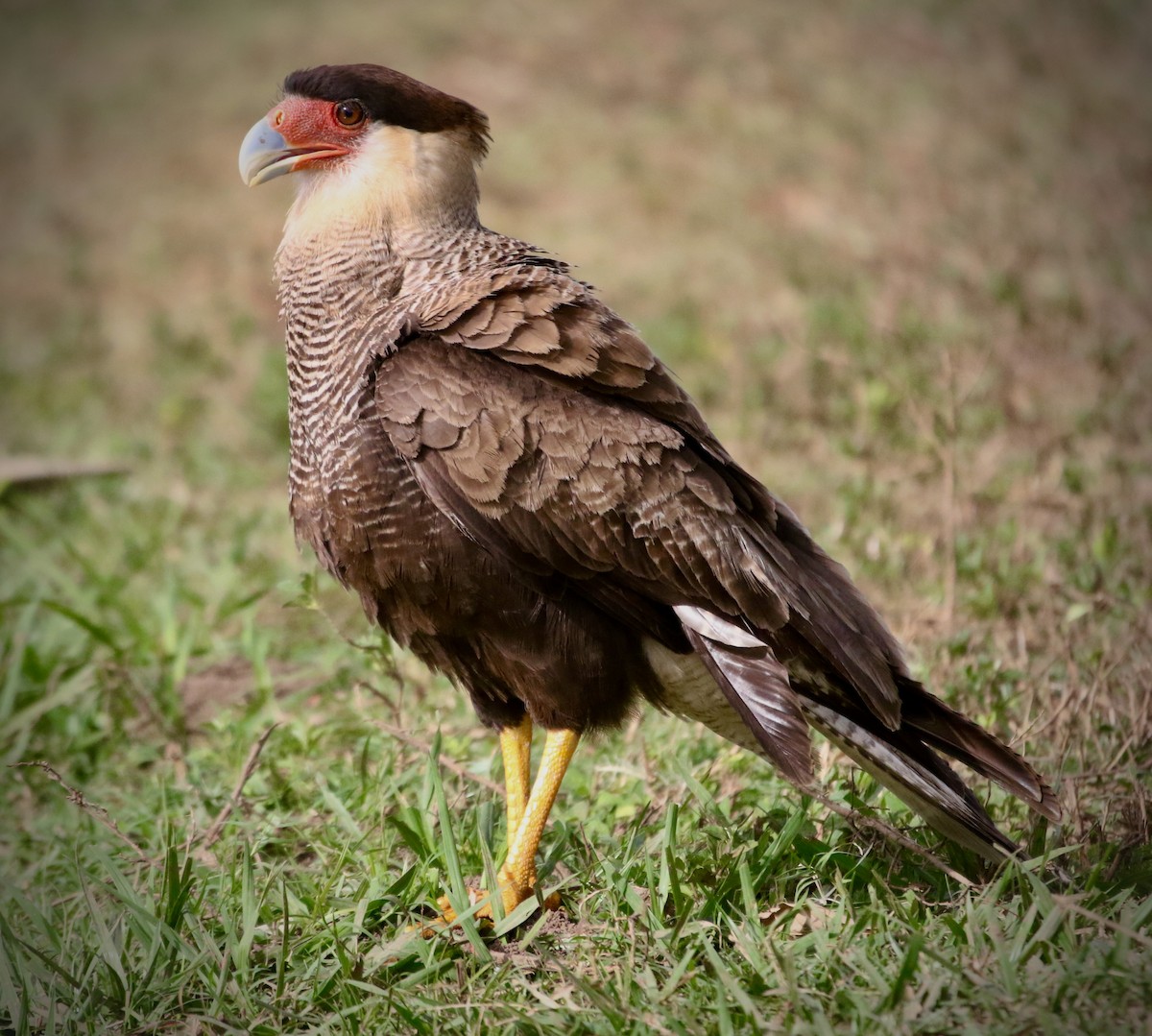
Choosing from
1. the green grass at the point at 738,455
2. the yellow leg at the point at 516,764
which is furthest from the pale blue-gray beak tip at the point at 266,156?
the yellow leg at the point at 516,764

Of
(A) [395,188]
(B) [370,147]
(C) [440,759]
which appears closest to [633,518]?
(C) [440,759]

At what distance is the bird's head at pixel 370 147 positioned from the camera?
3.12 m

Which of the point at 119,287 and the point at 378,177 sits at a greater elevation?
the point at 378,177

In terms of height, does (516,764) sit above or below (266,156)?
below

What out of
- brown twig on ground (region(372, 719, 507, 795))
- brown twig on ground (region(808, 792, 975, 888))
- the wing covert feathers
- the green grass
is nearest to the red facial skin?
the wing covert feathers

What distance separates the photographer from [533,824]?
2.92 metres

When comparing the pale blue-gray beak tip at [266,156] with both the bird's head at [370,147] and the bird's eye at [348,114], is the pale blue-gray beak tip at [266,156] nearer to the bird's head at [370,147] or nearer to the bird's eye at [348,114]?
the bird's head at [370,147]

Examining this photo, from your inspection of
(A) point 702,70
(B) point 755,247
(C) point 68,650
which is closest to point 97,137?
(A) point 702,70

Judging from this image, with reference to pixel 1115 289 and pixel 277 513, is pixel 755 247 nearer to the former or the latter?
pixel 1115 289

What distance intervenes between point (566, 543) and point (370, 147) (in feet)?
3.88

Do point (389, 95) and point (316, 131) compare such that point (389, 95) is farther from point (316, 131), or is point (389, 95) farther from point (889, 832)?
point (889, 832)

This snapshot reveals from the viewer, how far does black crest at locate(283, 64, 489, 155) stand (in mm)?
3143

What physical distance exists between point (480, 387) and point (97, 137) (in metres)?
8.73

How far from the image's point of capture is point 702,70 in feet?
30.8
